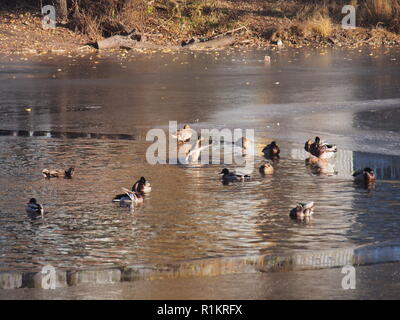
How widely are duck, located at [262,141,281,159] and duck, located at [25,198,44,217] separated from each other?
387 centimetres

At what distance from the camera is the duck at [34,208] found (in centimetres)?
973

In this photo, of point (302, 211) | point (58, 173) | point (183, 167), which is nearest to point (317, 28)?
point (183, 167)

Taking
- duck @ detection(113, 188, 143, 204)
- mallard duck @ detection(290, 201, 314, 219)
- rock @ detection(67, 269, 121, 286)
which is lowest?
rock @ detection(67, 269, 121, 286)

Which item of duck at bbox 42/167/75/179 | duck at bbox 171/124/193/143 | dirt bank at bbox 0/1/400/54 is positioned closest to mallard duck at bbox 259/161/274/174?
duck at bbox 42/167/75/179

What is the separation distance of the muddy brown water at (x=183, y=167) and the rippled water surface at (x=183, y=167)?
0.07 feet

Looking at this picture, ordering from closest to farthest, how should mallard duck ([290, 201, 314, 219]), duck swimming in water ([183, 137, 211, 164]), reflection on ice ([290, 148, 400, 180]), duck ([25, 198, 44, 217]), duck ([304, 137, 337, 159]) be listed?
mallard duck ([290, 201, 314, 219]), duck ([25, 198, 44, 217]), reflection on ice ([290, 148, 400, 180]), duck ([304, 137, 337, 159]), duck swimming in water ([183, 137, 211, 164])

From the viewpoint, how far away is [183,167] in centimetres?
1214

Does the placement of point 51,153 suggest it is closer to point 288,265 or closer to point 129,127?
point 129,127

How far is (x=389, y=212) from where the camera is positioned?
9750 millimetres

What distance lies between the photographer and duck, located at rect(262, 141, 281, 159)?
41.8ft

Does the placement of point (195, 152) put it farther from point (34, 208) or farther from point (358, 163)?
point (34, 208)

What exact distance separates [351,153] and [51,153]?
392cm

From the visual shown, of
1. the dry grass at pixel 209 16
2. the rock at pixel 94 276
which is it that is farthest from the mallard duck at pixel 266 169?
the dry grass at pixel 209 16

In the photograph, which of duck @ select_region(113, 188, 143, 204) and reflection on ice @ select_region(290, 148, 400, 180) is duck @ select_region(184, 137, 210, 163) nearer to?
reflection on ice @ select_region(290, 148, 400, 180)
